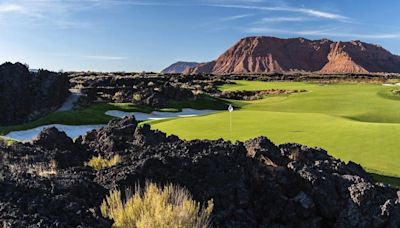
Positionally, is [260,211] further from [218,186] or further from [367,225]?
[367,225]

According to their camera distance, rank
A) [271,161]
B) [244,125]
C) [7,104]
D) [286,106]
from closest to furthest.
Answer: [271,161]
[244,125]
[7,104]
[286,106]

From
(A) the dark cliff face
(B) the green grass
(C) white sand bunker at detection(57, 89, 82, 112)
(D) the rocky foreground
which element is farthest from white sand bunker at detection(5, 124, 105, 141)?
(D) the rocky foreground

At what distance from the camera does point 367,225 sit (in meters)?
7.76

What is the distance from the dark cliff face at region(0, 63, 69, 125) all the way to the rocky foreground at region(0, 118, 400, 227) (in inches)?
1167

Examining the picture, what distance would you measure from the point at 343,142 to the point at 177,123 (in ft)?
28.6

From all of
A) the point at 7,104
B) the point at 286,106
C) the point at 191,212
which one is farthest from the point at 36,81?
the point at 191,212

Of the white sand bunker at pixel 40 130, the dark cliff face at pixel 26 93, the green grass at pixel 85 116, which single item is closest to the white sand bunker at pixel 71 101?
the dark cliff face at pixel 26 93

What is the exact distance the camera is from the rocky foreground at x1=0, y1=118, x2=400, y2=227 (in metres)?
6.24

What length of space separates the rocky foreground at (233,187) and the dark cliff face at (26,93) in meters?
29.6

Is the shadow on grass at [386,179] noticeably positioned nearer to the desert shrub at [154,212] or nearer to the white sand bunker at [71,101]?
the desert shrub at [154,212]

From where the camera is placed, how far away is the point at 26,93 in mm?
39781

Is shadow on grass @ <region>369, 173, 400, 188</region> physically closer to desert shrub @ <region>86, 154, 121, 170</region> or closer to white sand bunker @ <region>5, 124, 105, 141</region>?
desert shrub @ <region>86, 154, 121, 170</region>

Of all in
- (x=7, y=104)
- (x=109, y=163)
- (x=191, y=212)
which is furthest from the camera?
(x=7, y=104)

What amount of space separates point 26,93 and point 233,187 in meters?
35.4
